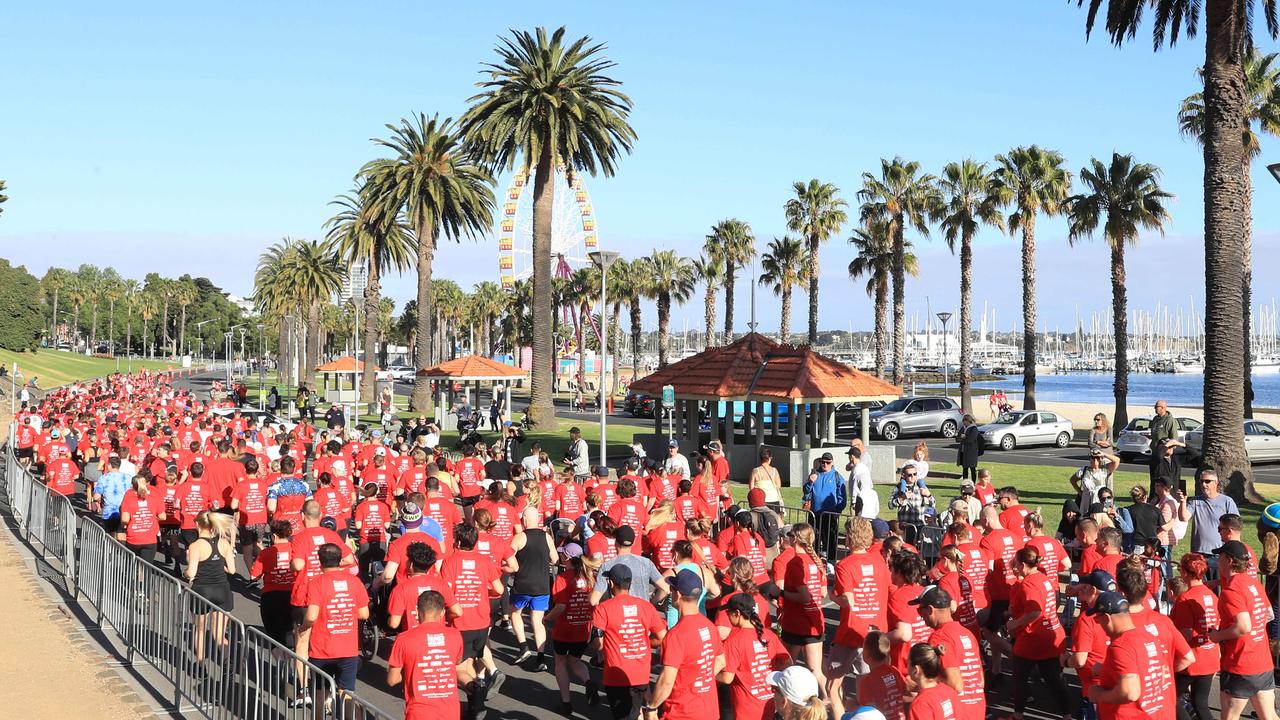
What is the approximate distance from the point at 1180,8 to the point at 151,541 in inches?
934

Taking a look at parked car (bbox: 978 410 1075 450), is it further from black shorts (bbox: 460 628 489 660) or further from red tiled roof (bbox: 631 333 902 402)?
black shorts (bbox: 460 628 489 660)

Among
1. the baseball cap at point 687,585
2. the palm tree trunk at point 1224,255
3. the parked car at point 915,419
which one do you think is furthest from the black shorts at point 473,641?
the parked car at point 915,419

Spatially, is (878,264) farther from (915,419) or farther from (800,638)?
(800,638)

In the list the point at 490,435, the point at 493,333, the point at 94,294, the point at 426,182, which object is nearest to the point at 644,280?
the point at 426,182

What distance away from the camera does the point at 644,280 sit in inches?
3219

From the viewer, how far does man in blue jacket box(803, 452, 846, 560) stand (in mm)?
15516

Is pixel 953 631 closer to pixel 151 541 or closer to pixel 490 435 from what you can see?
pixel 151 541

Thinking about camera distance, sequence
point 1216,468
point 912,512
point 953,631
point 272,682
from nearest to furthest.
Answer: point 953,631 < point 272,682 < point 912,512 < point 1216,468

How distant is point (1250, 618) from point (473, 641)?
6206 millimetres

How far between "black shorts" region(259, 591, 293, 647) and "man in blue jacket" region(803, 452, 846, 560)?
8.02 m

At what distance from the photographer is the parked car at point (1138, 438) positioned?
31.8 metres

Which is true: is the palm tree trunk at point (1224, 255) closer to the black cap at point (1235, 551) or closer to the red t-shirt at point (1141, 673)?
the black cap at point (1235, 551)

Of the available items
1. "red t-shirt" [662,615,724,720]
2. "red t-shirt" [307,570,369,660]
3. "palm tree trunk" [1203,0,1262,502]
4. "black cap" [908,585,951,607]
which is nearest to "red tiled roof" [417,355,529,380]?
"palm tree trunk" [1203,0,1262,502]

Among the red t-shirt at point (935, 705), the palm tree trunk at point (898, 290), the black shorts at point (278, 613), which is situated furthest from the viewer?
the palm tree trunk at point (898, 290)
